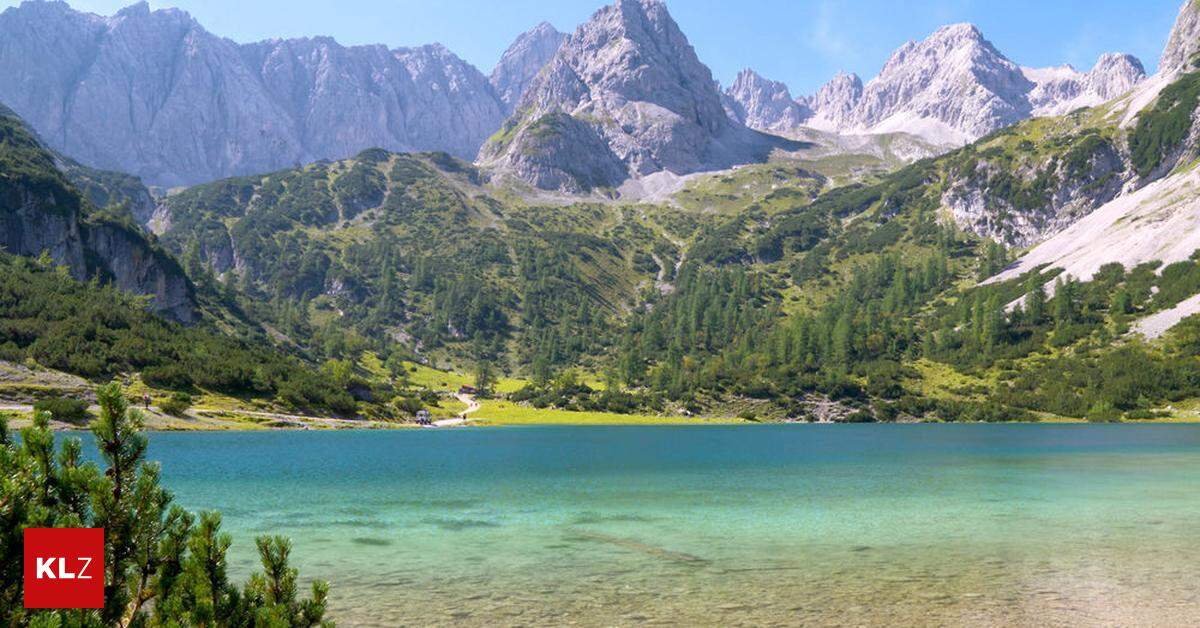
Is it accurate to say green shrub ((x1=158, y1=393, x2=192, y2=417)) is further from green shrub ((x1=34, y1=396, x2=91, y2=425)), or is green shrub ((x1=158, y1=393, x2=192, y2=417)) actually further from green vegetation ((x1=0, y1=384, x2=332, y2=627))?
green vegetation ((x1=0, y1=384, x2=332, y2=627))

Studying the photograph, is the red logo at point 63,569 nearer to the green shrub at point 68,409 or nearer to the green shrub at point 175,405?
the green shrub at point 68,409

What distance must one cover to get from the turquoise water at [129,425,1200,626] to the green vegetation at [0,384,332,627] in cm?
1301

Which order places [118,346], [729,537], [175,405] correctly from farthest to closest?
[118,346] < [175,405] < [729,537]

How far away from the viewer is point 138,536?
9.11 m

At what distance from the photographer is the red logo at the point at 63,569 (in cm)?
736

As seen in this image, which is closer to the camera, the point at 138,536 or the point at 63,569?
the point at 63,569

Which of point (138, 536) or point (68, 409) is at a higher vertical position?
point (68, 409)

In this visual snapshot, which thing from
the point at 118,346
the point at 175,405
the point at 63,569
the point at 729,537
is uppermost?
the point at 118,346

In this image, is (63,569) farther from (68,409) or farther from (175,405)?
(175,405)

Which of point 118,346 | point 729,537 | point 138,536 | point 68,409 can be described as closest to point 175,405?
point 68,409

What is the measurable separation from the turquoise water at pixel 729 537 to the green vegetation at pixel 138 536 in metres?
13.0

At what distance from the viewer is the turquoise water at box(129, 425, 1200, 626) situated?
23.0 meters

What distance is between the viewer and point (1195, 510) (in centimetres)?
4366

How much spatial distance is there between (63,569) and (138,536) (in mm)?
1467
